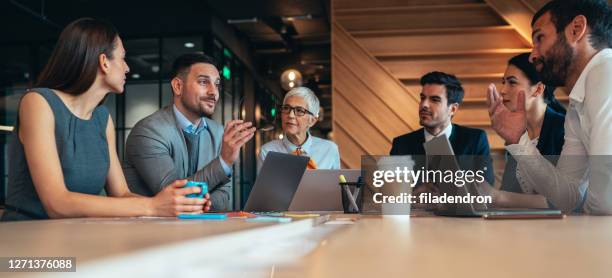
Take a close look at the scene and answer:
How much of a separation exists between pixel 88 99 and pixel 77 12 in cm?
630

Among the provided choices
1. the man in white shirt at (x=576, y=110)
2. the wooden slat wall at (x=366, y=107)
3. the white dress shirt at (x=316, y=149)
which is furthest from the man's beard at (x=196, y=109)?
the wooden slat wall at (x=366, y=107)

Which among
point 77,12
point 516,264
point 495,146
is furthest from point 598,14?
point 77,12

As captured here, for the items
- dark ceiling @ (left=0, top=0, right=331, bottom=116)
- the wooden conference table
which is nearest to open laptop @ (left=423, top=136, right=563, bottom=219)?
the wooden conference table

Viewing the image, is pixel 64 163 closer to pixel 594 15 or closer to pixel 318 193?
pixel 318 193

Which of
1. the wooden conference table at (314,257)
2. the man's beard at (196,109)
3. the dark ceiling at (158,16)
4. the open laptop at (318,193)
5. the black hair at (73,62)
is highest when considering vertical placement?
the dark ceiling at (158,16)

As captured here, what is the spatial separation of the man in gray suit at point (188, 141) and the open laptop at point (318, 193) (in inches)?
14.4

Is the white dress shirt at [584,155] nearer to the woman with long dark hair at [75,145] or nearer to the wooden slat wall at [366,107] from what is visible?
the woman with long dark hair at [75,145]

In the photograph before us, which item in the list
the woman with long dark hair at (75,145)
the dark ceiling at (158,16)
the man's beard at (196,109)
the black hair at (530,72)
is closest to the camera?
the woman with long dark hair at (75,145)

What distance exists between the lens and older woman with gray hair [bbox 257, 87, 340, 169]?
395cm

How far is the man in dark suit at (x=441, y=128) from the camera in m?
3.52

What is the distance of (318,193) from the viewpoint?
7.87 ft

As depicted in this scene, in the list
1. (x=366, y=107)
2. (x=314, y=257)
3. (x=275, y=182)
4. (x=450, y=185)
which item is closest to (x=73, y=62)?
(x=275, y=182)

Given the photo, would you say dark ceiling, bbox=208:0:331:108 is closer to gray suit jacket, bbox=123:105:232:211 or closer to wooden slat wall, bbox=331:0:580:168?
wooden slat wall, bbox=331:0:580:168

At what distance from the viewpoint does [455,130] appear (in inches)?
144
